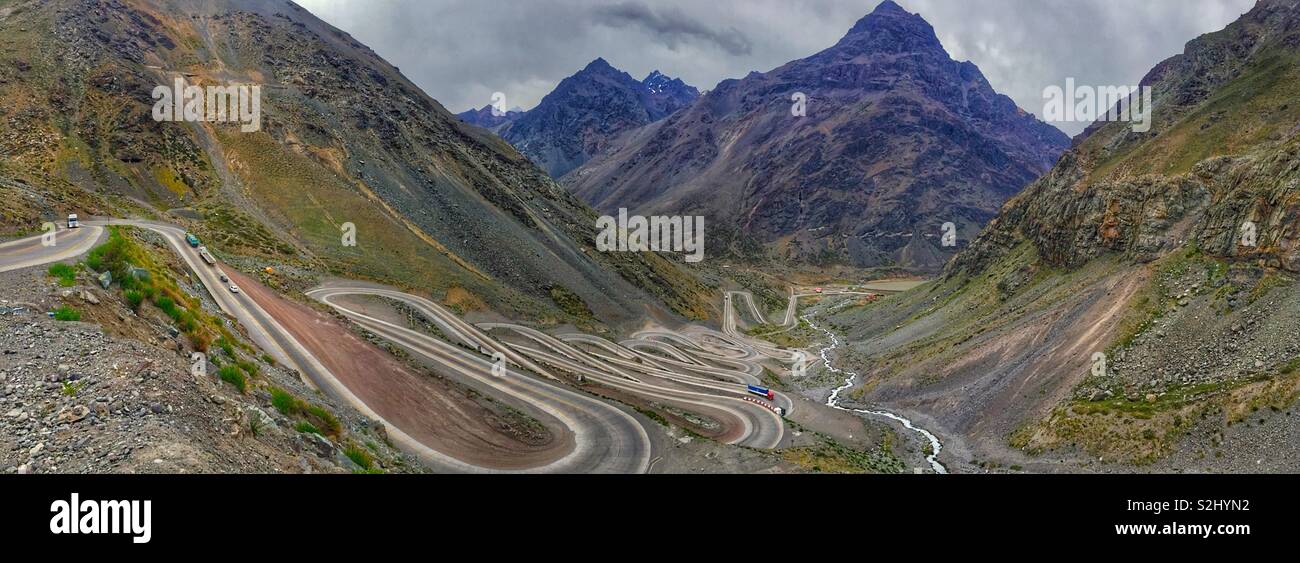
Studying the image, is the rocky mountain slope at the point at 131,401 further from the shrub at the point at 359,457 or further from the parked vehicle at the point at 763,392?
the parked vehicle at the point at 763,392

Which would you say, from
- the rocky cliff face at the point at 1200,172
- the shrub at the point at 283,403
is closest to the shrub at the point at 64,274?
the shrub at the point at 283,403

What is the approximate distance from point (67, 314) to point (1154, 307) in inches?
2381

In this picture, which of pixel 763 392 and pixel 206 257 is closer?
pixel 206 257

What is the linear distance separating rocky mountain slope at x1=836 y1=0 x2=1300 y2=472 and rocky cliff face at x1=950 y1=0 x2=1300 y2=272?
198mm

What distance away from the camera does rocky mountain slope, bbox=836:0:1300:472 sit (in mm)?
33188

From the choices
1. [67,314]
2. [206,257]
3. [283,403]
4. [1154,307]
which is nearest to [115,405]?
[67,314]

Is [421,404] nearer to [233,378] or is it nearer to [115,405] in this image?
[233,378]

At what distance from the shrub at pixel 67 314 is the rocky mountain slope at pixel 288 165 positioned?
105 feet

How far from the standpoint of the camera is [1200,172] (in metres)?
57.9

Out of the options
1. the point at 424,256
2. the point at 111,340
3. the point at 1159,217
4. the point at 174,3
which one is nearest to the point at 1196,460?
the point at 1159,217

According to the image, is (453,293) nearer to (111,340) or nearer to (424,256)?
(424,256)

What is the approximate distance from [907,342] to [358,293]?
213 ft

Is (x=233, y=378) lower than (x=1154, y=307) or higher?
lower

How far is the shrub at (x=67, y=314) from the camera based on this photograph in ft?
52.6
